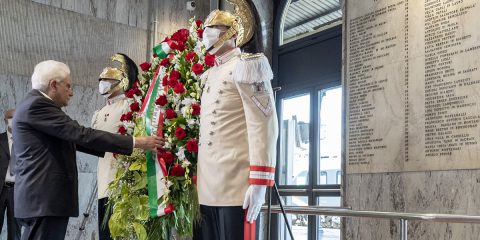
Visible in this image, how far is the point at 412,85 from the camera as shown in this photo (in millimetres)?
4023

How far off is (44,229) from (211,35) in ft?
4.15

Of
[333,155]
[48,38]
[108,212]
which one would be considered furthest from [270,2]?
[108,212]

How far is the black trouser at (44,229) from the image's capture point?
2.78 meters

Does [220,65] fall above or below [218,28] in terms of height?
below

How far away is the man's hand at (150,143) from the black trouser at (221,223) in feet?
1.61

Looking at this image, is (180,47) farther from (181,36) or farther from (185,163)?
(185,163)

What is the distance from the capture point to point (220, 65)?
2734 millimetres

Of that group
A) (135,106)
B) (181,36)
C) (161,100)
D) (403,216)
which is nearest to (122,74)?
(135,106)

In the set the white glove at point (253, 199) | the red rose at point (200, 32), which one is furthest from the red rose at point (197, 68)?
the white glove at point (253, 199)

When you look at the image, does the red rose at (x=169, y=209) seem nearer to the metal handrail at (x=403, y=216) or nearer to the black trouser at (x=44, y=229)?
the black trouser at (x=44, y=229)

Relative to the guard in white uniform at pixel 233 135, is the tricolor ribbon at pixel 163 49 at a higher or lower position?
higher

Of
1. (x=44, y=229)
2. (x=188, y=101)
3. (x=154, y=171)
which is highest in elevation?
(x=188, y=101)

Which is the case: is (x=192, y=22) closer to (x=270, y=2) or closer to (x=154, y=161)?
(x=154, y=161)

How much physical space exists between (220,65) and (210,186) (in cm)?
60
